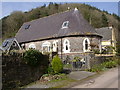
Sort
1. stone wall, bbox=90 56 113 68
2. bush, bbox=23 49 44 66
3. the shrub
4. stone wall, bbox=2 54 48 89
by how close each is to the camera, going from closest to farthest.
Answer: stone wall, bbox=2 54 48 89
bush, bbox=23 49 44 66
the shrub
stone wall, bbox=90 56 113 68

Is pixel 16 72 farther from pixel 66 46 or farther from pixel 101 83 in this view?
pixel 66 46

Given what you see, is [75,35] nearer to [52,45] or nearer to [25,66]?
[52,45]

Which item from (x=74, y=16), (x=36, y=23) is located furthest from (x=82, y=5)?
(x=74, y=16)

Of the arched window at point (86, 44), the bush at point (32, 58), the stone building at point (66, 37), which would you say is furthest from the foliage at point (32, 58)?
the arched window at point (86, 44)

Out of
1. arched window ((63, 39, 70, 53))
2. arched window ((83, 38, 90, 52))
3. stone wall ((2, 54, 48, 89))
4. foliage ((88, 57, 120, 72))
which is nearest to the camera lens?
stone wall ((2, 54, 48, 89))

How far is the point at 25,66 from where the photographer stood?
12953mm

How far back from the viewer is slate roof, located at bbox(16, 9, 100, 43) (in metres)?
22.2

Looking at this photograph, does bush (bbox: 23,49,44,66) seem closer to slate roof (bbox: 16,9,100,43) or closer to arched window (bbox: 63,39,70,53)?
arched window (bbox: 63,39,70,53)


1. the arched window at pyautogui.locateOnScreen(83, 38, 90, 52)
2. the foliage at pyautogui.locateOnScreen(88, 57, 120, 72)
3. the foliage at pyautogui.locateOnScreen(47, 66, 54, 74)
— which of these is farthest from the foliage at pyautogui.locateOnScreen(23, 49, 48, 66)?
the arched window at pyautogui.locateOnScreen(83, 38, 90, 52)

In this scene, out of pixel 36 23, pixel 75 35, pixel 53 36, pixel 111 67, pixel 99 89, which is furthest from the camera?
pixel 36 23

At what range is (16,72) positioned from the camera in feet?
40.3

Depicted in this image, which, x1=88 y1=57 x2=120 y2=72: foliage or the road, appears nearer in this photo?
the road

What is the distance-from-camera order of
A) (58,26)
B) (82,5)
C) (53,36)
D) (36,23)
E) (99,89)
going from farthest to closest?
(82,5), (36,23), (58,26), (53,36), (99,89)

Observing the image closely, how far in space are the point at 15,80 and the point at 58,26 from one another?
1393 cm
